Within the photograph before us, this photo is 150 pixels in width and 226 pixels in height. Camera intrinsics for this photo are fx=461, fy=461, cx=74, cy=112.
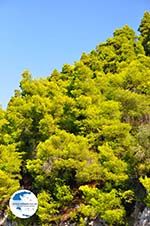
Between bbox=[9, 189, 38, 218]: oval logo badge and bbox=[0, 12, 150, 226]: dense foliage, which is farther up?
bbox=[0, 12, 150, 226]: dense foliage

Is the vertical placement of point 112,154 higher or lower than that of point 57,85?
lower

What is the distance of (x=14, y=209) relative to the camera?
24.1 ft

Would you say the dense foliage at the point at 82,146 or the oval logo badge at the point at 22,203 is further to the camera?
the dense foliage at the point at 82,146

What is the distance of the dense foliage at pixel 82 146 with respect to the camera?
1527 centimetres

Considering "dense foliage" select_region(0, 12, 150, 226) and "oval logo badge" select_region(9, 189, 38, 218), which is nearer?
"oval logo badge" select_region(9, 189, 38, 218)

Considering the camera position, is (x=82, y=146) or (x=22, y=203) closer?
(x=22, y=203)

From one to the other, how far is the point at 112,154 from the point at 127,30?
51.8ft

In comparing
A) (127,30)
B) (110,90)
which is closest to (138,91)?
(110,90)

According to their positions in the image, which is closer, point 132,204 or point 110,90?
point 132,204

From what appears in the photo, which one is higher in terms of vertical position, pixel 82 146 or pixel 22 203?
pixel 82 146

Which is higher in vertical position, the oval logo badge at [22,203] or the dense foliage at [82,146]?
the dense foliage at [82,146]

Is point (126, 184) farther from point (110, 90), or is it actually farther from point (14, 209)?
point (14, 209)

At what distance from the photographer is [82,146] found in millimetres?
17375

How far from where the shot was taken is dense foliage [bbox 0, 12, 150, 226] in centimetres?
1527
